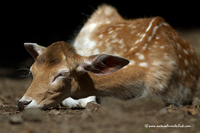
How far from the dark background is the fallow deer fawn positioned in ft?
21.1

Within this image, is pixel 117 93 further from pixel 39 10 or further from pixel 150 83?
pixel 39 10

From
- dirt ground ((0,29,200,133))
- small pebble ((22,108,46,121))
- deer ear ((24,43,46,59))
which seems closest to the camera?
dirt ground ((0,29,200,133))

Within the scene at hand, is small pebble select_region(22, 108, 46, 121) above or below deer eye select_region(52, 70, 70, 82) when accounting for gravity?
below

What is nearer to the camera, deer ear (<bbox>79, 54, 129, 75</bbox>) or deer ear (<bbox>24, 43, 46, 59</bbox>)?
deer ear (<bbox>79, 54, 129, 75</bbox>)

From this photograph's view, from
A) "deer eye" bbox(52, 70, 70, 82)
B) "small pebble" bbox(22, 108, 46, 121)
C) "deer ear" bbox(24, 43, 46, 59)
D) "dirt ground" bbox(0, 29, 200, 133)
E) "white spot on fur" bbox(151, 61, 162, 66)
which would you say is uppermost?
"deer ear" bbox(24, 43, 46, 59)

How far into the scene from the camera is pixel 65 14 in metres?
→ 12.4

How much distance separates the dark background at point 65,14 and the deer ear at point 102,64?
7669 millimetres

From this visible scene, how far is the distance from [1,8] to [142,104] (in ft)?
31.8

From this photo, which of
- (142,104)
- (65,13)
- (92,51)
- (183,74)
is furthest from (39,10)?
(142,104)

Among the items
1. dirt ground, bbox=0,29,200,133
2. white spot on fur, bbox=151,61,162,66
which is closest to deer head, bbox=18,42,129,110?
dirt ground, bbox=0,29,200,133

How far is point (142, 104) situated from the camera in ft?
12.2

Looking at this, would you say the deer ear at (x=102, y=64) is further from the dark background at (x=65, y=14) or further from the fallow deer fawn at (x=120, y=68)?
the dark background at (x=65, y=14)

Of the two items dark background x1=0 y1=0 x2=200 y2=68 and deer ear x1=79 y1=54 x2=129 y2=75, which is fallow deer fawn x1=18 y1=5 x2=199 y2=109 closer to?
deer ear x1=79 y1=54 x2=129 y2=75

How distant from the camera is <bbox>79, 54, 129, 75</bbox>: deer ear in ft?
12.4
